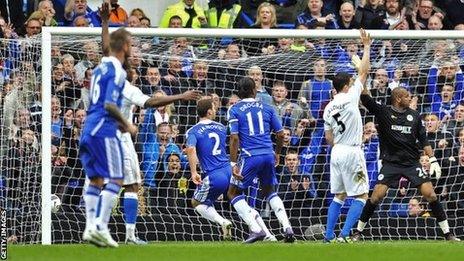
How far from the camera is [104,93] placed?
14086 mm

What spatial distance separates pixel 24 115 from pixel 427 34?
19.3 ft

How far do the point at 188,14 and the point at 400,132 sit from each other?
217 inches

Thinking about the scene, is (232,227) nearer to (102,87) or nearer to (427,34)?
(427,34)

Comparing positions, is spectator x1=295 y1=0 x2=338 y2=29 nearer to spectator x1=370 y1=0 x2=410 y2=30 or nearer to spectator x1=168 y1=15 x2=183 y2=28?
spectator x1=370 y1=0 x2=410 y2=30

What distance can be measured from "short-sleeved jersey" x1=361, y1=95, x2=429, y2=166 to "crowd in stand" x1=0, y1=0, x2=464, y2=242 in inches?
70.1

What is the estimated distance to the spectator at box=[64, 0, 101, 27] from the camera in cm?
2303

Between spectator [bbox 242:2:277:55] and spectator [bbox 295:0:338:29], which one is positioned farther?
spectator [bbox 295:0:338:29]

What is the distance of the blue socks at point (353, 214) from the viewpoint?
19125mm

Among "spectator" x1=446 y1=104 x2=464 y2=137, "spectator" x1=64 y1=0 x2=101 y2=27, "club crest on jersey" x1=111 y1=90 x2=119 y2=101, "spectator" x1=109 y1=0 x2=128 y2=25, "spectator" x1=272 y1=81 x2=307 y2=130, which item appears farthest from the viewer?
"spectator" x1=109 y1=0 x2=128 y2=25

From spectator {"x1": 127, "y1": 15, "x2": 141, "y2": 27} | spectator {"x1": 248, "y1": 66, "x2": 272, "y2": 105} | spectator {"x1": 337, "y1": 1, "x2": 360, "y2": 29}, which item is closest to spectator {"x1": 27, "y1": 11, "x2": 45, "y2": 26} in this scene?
spectator {"x1": 127, "y1": 15, "x2": 141, "y2": 27}

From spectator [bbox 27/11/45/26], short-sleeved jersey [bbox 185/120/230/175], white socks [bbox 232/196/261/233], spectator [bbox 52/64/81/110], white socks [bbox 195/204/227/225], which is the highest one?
spectator [bbox 27/11/45/26]

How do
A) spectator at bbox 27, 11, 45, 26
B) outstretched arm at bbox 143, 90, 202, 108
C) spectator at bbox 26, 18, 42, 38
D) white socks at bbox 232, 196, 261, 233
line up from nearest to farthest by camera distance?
outstretched arm at bbox 143, 90, 202, 108 → white socks at bbox 232, 196, 261, 233 → spectator at bbox 26, 18, 42, 38 → spectator at bbox 27, 11, 45, 26

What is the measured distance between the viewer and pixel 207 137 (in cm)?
1967

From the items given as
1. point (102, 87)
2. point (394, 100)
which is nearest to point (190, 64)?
point (394, 100)
